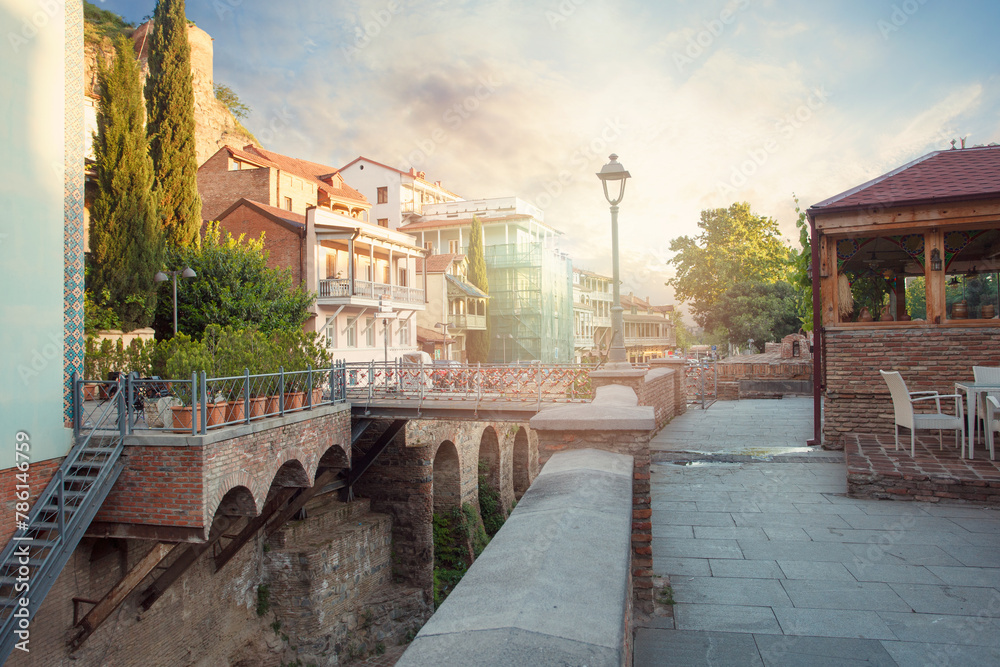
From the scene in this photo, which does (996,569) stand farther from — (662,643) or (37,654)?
(37,654)

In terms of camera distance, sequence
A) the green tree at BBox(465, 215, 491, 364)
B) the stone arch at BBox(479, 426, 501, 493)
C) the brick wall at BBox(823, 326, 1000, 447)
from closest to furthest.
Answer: the brick wall at BBox(823, 326, 1000, 447) → the stone arch at BBox(479, 426, 501, 493) → the green tree at BBox(465, 215, 491, 364)

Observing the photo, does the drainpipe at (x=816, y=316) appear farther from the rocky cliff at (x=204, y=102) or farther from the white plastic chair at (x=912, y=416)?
the rocky cliff at (x=204, y=102)

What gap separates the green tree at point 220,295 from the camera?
64.2 feet

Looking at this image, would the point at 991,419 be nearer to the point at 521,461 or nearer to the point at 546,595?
the point at 546,595

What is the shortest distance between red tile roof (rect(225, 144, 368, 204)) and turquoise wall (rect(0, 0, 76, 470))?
26001 mm

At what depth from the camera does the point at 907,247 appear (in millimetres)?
9320

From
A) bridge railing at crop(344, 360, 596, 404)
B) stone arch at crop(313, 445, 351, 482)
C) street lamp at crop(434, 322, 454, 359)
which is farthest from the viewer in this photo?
street lamp at crop(434, 322, 454, 359)

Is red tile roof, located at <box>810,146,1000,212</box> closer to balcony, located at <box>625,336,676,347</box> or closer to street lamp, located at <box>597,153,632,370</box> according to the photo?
street lamp, located at <box>597,153,632,370</box>

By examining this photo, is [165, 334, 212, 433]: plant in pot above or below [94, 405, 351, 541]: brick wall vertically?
above

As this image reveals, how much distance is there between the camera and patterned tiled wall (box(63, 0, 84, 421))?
10273mm

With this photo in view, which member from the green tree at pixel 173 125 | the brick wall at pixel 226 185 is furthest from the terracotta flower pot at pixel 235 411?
the brick wall at pixel 226 185

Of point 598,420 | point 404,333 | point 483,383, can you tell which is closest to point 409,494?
point 483,383

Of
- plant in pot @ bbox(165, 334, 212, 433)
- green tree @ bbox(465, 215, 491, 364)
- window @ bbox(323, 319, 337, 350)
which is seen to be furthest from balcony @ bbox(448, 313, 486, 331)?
plant in pot @ bbox(165, 334, 212, 433)

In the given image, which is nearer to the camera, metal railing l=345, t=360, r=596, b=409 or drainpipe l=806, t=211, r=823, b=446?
Answer: drainpipe l=806, t=211, r=823, b=446
